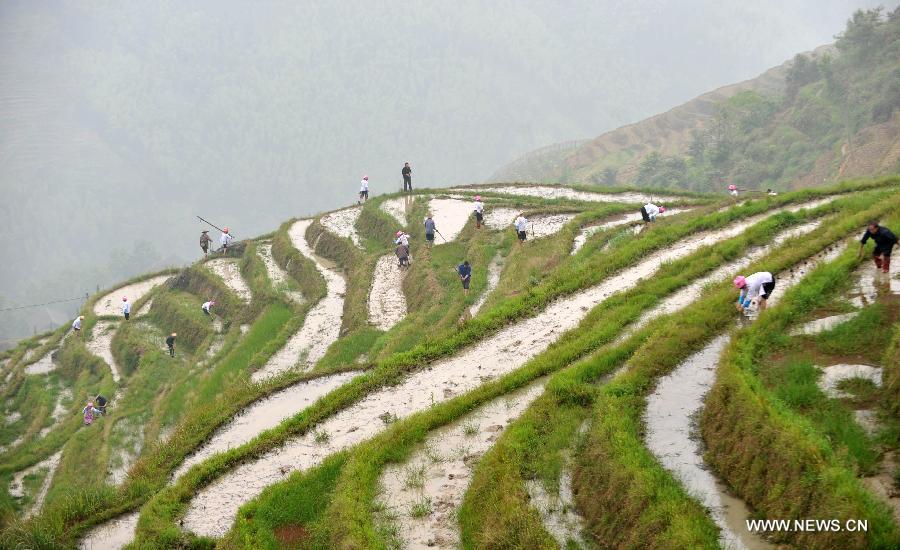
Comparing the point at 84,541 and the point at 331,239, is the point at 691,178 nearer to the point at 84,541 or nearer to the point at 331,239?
the point at 331,239

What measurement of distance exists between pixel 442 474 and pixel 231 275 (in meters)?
38.0

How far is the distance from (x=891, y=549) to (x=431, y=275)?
2760 cm

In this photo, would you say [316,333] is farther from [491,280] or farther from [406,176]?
[406,176]

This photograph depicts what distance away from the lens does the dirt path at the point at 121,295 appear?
54.9 metres

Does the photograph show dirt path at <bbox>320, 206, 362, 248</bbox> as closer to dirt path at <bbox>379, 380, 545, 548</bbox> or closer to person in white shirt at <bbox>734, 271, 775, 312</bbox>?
dirt path at <bbox>379, 380, 545, 548</bbox>

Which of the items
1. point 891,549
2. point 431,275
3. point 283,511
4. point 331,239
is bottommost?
point 891,549

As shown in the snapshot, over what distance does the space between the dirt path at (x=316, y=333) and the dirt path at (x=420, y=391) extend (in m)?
10.1

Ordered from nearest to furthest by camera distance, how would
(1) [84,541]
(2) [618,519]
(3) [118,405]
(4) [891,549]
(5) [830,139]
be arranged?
(4) [891,549], (2) [618,519], (1) [84,541], (3) [118,405], (5) [830,139]

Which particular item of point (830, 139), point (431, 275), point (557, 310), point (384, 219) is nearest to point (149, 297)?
point (384, 219)

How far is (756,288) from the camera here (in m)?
18.5

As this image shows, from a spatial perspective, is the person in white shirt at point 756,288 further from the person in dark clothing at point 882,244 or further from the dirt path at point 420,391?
the dirt path at point 420,391

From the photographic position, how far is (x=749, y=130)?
90000 millimetres

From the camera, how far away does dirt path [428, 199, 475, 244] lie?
42.3 m

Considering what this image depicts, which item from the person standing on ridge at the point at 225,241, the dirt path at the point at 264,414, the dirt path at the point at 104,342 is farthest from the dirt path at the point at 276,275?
the dirt path at the point at 264,414
